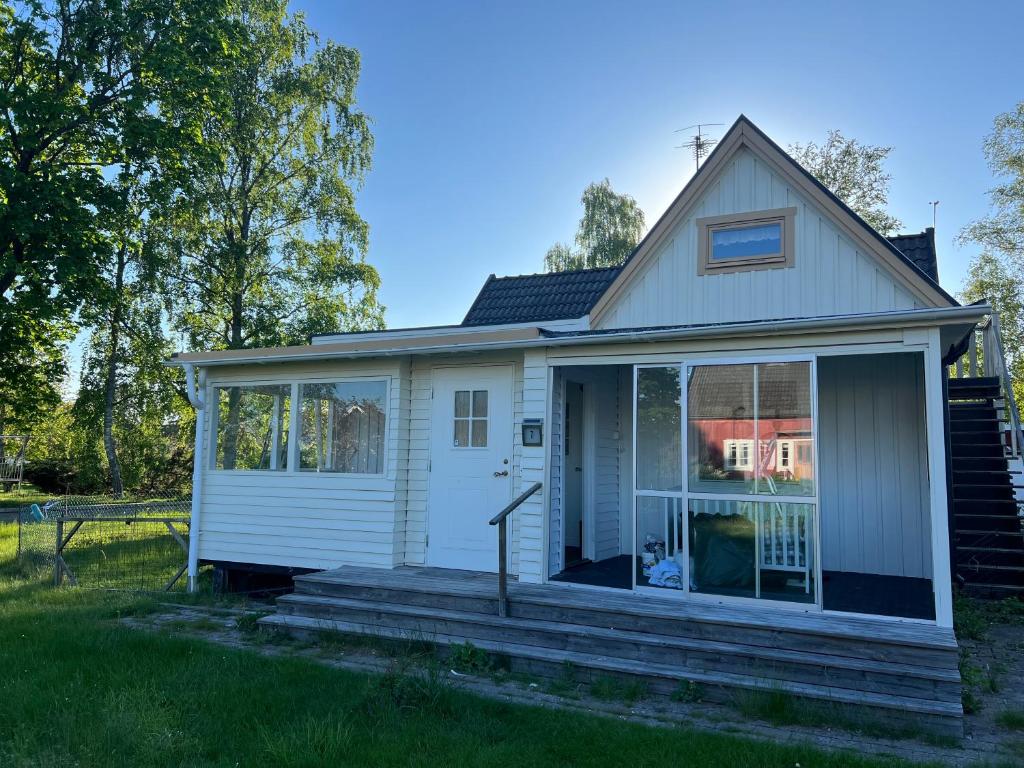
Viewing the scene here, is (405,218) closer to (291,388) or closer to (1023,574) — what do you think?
(291,388)

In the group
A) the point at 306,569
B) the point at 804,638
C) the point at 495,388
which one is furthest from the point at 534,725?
the point at 306,569

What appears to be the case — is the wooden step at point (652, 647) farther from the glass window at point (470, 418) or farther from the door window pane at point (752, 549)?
the glass window at point (470, 418)

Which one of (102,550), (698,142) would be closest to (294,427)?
(102,550)

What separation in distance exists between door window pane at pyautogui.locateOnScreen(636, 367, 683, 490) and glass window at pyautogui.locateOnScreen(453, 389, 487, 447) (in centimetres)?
168

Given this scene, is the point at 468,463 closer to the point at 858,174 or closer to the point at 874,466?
the point at 874,466

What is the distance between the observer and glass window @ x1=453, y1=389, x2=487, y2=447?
7.48 m

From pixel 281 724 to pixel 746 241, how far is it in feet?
22.2

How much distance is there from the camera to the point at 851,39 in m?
11.9

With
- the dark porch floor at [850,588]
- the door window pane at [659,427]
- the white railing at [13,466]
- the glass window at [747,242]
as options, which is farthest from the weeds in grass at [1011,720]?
the white railing at [13,466]

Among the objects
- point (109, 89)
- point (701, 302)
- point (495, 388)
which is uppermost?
point (109, 89)

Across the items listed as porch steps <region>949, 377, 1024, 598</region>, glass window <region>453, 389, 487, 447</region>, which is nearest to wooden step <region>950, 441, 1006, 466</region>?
porch steps <region>949, 377, 1024, 598</region>

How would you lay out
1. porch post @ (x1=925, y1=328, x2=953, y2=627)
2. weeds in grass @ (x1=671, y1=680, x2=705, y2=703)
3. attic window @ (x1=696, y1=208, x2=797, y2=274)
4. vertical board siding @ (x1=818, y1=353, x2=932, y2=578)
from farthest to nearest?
1. attic window @ (x1=696, y1=208, x2=797, y2=274)
2. vertical board siding @ (x1=818, y1=353, x2=932, y2=578)
3. porch post @ (x1=925, y1=328, x2=953, y2=627)
4. weeds in grass @ (x1=671, y1=680, x2=705, y2=703)

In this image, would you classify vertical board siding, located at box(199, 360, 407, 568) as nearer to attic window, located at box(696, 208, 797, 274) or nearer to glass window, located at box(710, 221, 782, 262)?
attic window, located at box(696, 208, 797, 274)

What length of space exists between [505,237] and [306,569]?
12879 mm
